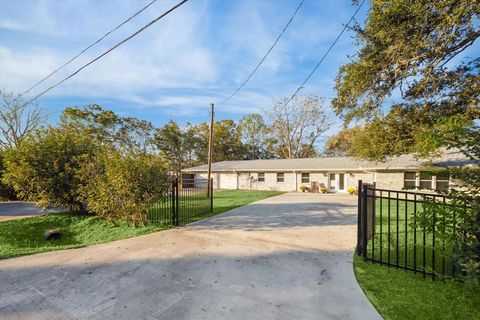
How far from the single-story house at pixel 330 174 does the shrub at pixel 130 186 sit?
12.5m

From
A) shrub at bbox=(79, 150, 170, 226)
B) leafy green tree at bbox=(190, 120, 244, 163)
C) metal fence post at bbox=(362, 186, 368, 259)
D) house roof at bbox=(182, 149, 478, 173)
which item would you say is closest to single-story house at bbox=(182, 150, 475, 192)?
house roof at bbox=(182, 149, 478, 173)

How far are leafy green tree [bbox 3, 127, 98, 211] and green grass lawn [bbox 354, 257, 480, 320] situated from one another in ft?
30.5

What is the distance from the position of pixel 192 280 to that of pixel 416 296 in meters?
3.16

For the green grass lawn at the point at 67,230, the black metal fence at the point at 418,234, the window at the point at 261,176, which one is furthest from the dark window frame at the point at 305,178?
the black metal fence at the point at 418,234

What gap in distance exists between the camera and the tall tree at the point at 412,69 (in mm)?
5797

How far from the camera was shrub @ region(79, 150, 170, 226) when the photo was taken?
275 inches

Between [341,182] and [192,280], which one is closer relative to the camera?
[192,280]

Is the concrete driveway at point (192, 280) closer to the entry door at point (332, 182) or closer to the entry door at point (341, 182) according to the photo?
the entry door at point (341, 182)

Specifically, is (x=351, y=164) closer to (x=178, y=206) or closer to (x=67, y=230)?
(x=178, y=206)

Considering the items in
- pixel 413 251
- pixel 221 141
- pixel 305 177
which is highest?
pixel 221 141

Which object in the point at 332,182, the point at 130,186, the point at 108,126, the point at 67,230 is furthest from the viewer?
the point at 108,126

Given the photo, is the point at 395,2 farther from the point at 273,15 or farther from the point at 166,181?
the point at 166,181

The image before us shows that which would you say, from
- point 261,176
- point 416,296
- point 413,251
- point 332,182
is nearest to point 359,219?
point 413,251

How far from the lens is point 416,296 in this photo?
319 cm
